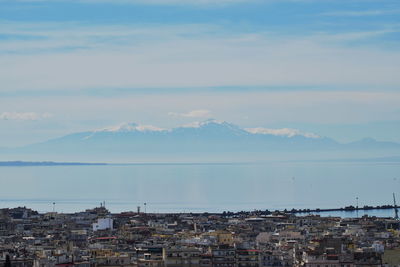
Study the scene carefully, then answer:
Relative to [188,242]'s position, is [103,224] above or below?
above

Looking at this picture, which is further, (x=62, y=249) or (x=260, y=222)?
(x=260, y=222)

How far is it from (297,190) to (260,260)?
438 feet

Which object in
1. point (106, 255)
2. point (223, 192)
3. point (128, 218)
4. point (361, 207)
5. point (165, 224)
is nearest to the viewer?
point (106, 255)

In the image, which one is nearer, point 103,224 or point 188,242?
point 188,242

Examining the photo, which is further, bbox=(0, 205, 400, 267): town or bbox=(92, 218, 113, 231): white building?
bbox=(92, 218, 113, 231): white building

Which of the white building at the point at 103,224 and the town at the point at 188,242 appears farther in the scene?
the white building at the point at 103,224

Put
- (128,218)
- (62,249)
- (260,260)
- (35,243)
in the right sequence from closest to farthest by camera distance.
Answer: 1. (260,260)
2. (62,249)
3. (35,243)
4. (128,218)

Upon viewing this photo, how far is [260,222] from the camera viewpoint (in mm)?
91000

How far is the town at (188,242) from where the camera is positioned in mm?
46312

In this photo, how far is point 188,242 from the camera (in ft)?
187

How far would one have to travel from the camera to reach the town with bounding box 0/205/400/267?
46.3 m

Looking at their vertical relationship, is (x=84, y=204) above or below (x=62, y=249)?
above

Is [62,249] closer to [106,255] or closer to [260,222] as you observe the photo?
[106,255]

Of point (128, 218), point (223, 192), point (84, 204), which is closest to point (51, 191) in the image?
point (223, 192)
